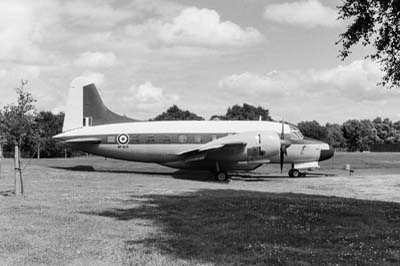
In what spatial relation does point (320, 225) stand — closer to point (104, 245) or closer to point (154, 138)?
point (104, 245)

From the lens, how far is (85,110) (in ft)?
114

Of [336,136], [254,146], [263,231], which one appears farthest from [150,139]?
[336,136]

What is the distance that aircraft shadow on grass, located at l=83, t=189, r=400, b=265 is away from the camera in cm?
876

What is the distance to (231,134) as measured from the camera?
3269 centimetres

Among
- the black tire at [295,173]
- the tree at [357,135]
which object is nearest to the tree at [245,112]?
the tree at [357,135]

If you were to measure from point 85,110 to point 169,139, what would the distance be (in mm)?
7229

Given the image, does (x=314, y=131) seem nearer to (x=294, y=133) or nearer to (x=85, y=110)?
(x=294, y=133)

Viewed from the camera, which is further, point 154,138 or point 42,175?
point 154,138

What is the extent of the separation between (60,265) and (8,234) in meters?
3.14

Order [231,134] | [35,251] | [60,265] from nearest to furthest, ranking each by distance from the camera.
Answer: [60,265] → [35,251] → [231,134]

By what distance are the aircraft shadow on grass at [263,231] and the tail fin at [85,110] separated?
19471mm

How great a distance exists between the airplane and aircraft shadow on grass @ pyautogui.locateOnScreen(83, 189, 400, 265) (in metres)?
16.0

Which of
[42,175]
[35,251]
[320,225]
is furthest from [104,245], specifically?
[42,175]

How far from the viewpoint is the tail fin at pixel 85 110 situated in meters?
34.5
